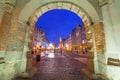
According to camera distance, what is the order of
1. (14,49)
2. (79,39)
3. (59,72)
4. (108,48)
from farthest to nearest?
(79,39)
(59,72)
(14,49)
(108,48)

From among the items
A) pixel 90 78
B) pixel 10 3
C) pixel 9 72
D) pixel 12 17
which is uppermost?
pixel 10 3

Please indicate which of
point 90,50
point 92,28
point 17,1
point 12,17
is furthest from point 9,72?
point 92,28

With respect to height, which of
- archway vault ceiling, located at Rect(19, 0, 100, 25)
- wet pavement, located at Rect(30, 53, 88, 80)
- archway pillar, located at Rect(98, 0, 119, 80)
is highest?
archway vault ceiling, located at Rect(19, 0, 100, 25)

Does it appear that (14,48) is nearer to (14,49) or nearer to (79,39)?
(14,49)

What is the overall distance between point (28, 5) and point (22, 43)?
168 centimetres

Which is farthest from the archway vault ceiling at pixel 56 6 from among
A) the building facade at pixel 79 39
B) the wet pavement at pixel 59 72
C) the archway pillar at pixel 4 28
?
the building facade at pixel 79 39

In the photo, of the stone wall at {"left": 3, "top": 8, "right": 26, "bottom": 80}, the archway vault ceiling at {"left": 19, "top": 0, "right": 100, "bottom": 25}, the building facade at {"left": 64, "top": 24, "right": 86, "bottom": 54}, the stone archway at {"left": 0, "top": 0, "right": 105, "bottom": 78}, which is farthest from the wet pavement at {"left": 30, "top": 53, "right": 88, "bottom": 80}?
the building facade at {"left": 64, "top": 24, "right": 86, "bottom": 54}

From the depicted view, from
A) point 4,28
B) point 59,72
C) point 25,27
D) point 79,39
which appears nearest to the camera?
point 4,28

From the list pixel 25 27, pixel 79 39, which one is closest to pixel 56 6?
pixel 25 27

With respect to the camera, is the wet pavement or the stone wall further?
the wet pavement

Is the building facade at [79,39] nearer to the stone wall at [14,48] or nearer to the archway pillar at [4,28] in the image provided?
the stone wall at [14,48]

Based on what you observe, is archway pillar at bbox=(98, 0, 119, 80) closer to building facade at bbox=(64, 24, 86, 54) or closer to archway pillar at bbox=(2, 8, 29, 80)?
archway pillar at bbox=(2, 8, 29, 80)

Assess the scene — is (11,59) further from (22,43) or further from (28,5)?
(28,5)

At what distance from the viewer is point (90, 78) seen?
414cm
